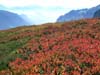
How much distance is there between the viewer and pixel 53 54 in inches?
1007

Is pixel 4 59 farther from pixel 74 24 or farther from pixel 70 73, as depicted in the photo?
pixel 74 24

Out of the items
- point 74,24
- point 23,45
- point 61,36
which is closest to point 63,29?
point 74,24

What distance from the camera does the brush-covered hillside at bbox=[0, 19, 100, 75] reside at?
888 inches

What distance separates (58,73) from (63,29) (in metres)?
17.0

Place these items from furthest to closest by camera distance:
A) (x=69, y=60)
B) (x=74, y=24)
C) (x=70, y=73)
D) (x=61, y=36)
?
(x=74, y=24), (x=61, y=36), (x=69, y=60), (x=70, y=73)

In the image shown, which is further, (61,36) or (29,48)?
(61,36)

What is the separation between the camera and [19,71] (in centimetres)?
2288

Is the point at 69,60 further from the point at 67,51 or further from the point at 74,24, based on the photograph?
the point at 74,24

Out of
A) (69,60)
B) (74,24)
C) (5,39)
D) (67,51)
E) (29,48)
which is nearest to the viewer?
(69,60)

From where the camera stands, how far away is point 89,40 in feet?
96.9

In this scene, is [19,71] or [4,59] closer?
[19,71]

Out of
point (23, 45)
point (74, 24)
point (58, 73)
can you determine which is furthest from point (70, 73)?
point (74, 24)

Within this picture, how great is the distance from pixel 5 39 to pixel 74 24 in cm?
1041

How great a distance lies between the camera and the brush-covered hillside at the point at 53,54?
888 inches
